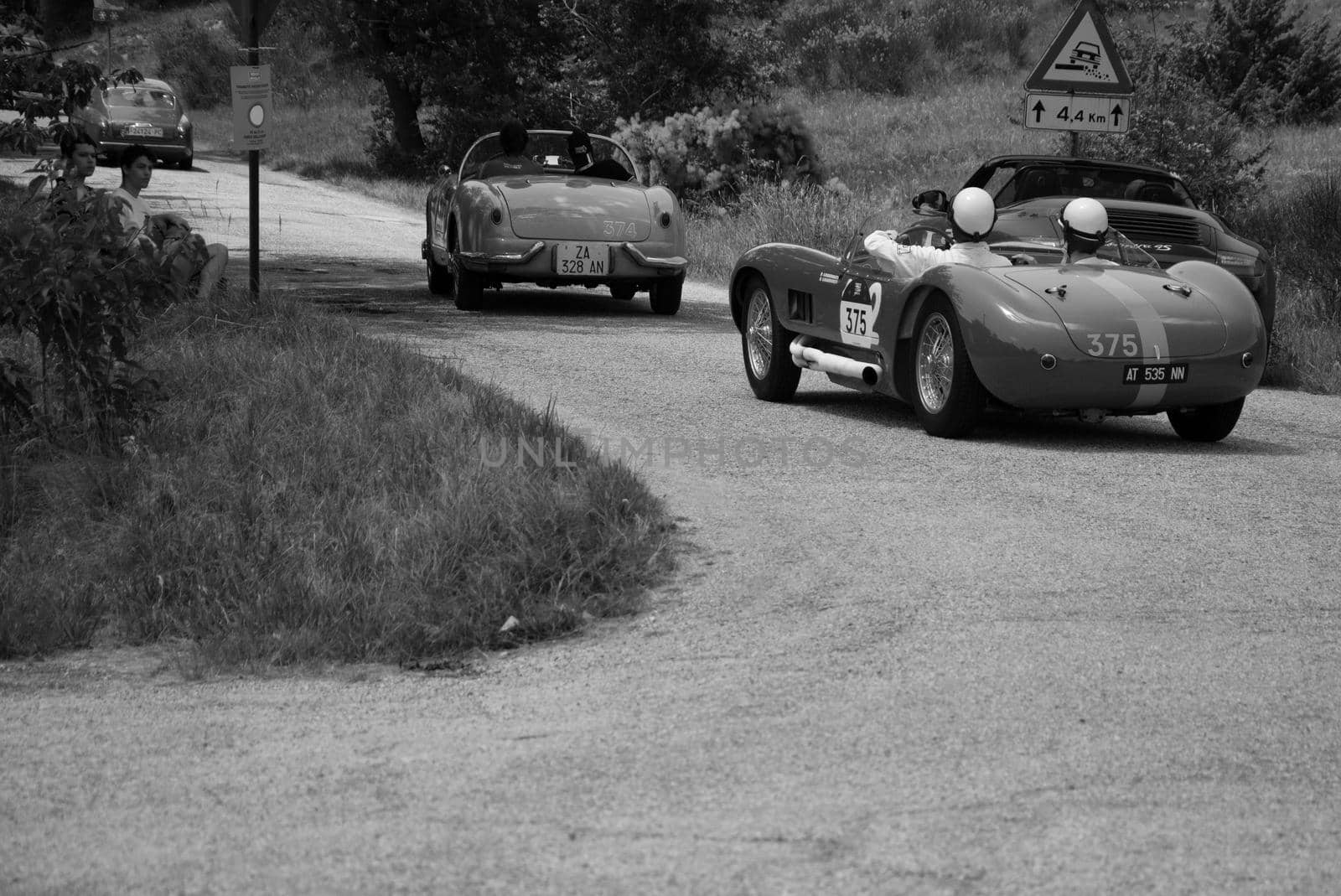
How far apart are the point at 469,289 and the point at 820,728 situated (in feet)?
33.8

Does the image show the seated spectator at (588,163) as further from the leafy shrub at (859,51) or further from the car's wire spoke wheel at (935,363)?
the leafy shrub at (859,51)

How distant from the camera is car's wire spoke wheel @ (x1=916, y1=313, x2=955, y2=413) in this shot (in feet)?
28.4

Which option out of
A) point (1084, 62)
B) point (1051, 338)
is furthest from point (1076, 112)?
point (1051, 338)

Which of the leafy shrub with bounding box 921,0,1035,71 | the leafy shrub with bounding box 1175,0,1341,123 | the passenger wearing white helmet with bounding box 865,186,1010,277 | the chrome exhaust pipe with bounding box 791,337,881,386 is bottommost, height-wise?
the chrome exhaust pipe with bounding box 791,337,881,386

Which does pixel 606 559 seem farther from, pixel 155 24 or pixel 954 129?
pixel 155 24

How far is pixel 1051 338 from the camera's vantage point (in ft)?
26.9

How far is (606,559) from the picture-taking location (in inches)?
243

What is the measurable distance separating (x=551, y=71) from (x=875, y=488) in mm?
29962

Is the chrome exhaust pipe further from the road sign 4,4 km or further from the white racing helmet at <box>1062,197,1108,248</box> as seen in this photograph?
the road sign 4,4 km

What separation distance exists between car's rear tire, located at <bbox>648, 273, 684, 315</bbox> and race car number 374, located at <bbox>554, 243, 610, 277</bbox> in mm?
604

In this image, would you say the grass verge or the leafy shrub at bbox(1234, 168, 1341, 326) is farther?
the leafy shrub at bbox(1234, 168, 1341, 326)

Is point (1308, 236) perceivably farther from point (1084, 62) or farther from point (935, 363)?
point (935, 363)

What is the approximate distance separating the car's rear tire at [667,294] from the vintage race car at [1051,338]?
4947mm

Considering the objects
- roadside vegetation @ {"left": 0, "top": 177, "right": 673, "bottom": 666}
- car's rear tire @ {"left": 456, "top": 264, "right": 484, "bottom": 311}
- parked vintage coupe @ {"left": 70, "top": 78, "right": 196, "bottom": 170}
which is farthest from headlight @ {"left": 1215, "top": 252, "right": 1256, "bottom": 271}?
parked vintage coupe @ {"left": 70, "top": 78, "right": 196, "bottom": 170}
